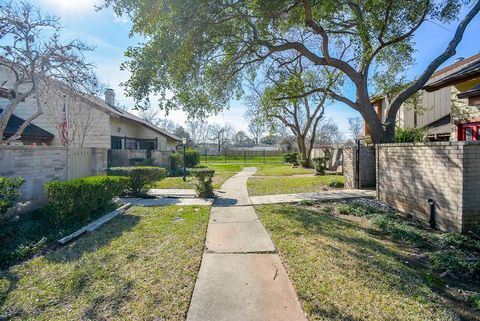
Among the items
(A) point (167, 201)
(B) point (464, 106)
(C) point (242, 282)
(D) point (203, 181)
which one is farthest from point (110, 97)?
(B) point (464, 106)

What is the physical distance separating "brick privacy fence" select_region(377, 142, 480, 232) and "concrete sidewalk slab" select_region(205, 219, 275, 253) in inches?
151

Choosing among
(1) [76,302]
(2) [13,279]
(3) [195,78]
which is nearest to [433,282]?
(1) [76,302]

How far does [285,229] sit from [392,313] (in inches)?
113

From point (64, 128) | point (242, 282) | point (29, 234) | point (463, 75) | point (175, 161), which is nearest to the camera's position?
point (242, 282)

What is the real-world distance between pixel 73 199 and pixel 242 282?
435cm

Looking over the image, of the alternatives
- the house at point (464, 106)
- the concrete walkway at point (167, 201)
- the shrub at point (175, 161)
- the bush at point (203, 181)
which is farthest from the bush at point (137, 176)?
the house at point (464, 106)

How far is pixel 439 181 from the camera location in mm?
5598

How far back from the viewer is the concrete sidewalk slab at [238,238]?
4344mm

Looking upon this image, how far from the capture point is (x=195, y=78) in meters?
8.20

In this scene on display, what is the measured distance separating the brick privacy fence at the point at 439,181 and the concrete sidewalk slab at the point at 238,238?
12.6ft

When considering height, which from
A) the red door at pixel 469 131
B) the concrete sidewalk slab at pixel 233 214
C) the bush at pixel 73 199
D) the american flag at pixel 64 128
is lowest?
the concrete sidewalk slab at pixel 233 214

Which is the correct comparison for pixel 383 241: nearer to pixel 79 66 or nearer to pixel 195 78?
pixel 195 78

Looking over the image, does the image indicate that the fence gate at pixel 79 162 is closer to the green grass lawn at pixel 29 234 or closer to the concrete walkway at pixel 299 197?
the green grass lawn at pixel 29 234

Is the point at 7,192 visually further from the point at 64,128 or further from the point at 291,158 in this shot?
the point at 291,158
